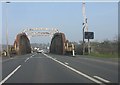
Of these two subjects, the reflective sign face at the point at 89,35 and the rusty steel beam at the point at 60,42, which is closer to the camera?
the reflective sign face at the point at 89,35

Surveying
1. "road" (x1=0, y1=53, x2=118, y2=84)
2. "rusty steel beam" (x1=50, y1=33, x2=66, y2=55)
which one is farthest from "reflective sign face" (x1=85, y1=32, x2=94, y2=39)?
"road" (x1=0, y1=53, x2=118, y2=84)

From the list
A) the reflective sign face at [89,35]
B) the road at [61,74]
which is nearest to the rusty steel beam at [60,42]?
the reflective sign face at [89,35]

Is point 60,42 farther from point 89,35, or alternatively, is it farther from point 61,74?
point 61,74

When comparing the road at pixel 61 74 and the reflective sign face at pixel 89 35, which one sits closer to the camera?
the road at pixel 61 74

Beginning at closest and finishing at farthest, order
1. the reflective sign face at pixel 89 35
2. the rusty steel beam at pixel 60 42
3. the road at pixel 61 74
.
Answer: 1. the road at pixel 61 74
2. the reflective sign face at pixel 89 35
3. the rusty steel beam at pixel 60 42

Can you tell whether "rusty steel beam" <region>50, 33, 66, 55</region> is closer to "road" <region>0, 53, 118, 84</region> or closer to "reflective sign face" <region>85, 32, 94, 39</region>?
"reflective sign face" <region>85, 32, 94, 39</region>

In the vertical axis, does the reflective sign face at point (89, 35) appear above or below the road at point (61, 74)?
above

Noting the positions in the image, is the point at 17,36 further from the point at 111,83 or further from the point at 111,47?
the point at 111,83

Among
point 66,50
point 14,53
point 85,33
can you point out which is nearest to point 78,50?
point 66,50

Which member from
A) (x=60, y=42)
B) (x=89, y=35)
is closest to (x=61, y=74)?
(x=89, y=35)

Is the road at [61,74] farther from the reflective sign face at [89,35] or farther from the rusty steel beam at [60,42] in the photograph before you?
the rusty steel beam at [60,42]

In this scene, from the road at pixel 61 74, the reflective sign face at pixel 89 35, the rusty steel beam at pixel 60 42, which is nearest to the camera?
the road at pixel 61 74

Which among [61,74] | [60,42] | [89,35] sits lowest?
[61,74]

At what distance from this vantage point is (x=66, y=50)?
7838 cm
